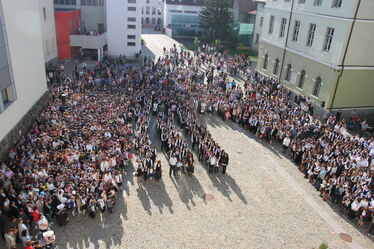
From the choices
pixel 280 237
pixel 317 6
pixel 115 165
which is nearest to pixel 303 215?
pixel 280 237

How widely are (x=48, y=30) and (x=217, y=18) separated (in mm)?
28264

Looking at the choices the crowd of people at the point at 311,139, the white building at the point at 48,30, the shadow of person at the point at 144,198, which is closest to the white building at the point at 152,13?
the white building at the point at 48,30

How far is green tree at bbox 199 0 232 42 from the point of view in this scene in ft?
170

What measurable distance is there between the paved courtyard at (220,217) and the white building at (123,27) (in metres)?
27.6

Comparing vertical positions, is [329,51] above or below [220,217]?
above

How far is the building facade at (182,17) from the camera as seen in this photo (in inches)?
2472

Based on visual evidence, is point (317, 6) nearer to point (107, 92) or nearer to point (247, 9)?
point (107, 92)

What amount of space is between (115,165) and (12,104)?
6623 millimetres

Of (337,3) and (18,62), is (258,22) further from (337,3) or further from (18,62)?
(18,62)

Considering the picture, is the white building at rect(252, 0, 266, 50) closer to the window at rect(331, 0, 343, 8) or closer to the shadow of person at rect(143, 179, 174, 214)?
the window at rect(331, 0, 343, 8)

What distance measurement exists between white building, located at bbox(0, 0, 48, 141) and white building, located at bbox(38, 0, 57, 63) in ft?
36.4

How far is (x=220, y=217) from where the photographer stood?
14008 millimetres

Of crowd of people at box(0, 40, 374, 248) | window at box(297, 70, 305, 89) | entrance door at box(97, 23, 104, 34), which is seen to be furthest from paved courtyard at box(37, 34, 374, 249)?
entrance door at box(97, 23, 104, 34)

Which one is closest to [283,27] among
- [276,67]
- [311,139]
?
[276,67]
